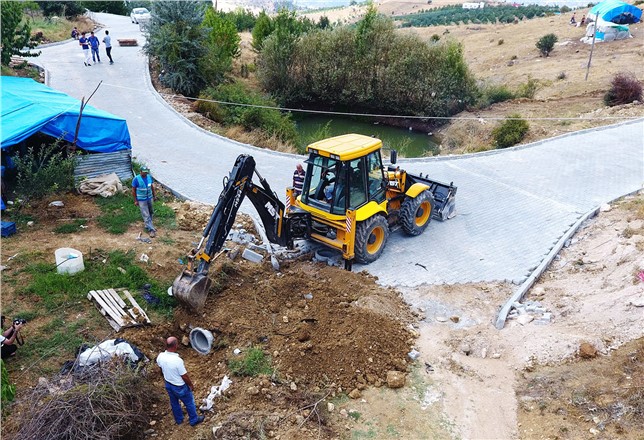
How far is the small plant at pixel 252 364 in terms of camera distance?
7.48 meters

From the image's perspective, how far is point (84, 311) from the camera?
8.45 metres

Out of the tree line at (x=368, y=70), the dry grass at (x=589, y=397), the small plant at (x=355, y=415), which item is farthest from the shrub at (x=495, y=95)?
the small plant at (x=355, y=415)

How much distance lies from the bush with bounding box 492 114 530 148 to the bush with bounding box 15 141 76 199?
15506mm

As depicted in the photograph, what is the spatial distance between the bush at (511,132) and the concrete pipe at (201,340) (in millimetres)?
15898

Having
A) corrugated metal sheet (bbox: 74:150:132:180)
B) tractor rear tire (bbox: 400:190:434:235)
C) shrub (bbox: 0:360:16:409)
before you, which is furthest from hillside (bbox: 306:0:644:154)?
shrub (bbox: 0:360:16:409)

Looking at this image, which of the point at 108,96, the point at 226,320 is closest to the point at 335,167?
the point at 226,320

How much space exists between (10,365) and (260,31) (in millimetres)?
30360

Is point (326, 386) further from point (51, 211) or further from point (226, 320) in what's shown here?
point (51, 211)

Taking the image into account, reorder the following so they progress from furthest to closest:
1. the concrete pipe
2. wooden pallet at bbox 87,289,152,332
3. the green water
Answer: the green water, wooden pallet at bbox 87,289,152,332, the concrete pipe

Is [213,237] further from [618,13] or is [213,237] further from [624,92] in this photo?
[618,13]

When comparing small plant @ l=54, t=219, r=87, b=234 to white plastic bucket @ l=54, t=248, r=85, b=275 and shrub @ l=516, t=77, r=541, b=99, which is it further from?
shrub @ l=516, t=77, r=541, b=99

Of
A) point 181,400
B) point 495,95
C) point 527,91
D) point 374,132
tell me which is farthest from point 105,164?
point 527,91

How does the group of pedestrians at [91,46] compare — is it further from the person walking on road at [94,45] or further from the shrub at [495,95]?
the shrub at [495,95]

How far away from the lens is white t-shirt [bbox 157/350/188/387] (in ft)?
20.7
